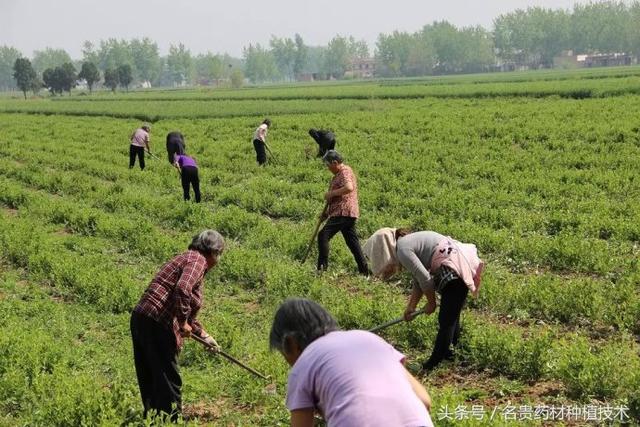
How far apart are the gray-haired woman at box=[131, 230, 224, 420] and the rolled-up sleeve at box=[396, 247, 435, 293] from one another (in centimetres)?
165

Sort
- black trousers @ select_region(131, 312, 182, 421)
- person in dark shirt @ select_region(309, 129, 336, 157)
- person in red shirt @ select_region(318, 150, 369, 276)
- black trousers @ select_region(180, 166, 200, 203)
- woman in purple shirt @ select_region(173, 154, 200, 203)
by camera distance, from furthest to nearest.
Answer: person in dark shirt @ select_region(309, 129, 336, 157) → black trousers @ select_region(180, 166, 200, 203) → woman in purple shirt @ select_region(173, 154, 200, 203) → person in red shirt @ select_region(318, 150, 369, 276) → black trousers @ select_region(131, 312, 182, 421)

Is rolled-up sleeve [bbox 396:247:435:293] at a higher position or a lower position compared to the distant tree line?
lower

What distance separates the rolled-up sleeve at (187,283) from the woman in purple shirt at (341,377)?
2132 millimetres

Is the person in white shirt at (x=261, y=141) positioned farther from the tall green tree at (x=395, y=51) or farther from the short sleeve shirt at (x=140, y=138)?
the tall green tree at (x=395, y=51)

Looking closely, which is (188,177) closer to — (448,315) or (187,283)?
(448,315)

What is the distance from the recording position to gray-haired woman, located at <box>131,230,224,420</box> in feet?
16.3

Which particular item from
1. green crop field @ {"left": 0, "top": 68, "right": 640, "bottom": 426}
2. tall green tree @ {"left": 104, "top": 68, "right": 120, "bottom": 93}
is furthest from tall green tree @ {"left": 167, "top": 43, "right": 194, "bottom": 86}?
green crop field @ {"left": 0, "top": 68, "right": 640, "bottom": 426}

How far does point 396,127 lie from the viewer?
2622 cm

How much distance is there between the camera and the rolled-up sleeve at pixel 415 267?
5481 millimetres

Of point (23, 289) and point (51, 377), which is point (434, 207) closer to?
point (23, 289)

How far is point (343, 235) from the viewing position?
9.41 m

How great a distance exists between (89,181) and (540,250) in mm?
13459

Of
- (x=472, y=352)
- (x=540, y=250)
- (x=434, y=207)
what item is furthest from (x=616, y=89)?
(x=472, y=352)

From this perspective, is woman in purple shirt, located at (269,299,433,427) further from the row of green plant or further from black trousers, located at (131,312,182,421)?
the row of green plant
